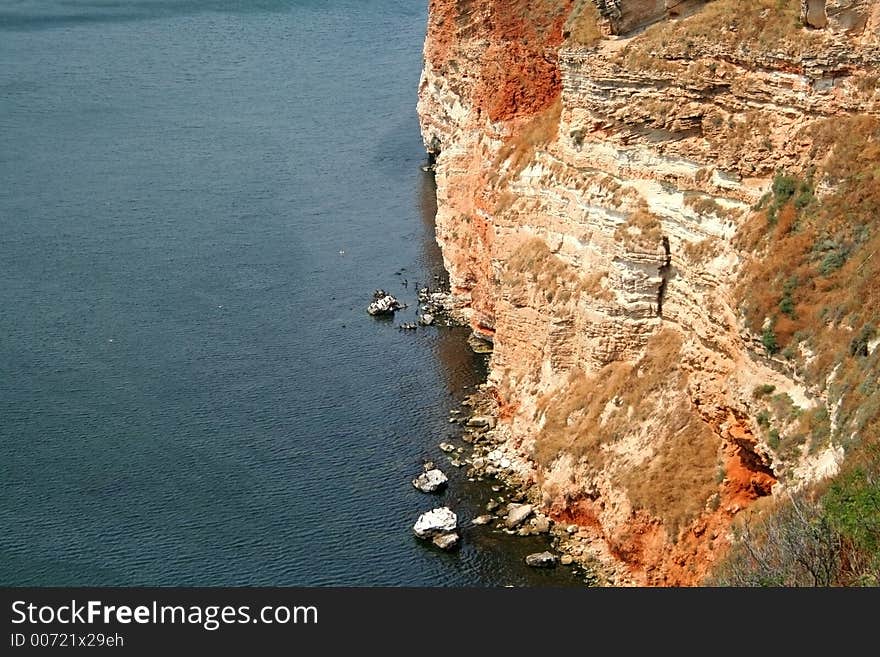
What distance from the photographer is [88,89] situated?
133 meters

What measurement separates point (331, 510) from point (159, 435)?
1242cm

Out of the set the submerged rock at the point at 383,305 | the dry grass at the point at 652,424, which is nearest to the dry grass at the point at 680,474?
the dry grass at the point at 652,424

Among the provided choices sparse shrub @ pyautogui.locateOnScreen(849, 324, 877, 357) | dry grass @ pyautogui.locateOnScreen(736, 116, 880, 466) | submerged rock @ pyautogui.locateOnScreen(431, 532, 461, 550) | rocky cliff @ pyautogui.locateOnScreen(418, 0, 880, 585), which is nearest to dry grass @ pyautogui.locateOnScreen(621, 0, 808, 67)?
rocky cliff @ pyautogui.locateOnScreen(418, 0, 880, 585)

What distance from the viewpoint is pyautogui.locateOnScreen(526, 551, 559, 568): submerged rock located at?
57.1 m

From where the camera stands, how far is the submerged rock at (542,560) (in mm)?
57125

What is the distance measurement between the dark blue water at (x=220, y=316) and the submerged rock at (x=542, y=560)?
56 cm

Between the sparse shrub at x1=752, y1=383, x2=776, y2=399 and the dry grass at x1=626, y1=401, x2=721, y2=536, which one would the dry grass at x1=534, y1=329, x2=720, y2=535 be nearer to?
the dry grass at x1=626, y1=401, x2=721, y2=536

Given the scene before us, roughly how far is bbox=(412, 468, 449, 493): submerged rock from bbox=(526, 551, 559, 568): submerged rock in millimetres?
7360

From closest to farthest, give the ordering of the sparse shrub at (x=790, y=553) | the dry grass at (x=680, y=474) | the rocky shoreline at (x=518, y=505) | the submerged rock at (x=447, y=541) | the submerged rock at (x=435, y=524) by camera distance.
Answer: the sparse shrub at (x=790, y=553)
the dry grass at (x=680, y=474)
the rocky shoreline at (x=518, y=505)
the submerged rock at (x=447, y=541)
the submerged rock at (x=435, y=524)

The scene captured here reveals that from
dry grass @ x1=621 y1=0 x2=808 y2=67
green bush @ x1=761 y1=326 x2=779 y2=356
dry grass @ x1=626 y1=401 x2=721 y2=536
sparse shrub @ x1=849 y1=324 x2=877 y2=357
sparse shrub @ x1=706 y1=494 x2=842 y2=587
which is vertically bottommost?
→ dry grass @ x1=626 y1=401 x2=721 y2=536

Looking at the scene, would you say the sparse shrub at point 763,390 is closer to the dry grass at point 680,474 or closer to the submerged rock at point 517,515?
the dry grass at point 680,474

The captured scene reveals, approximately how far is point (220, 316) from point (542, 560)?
3523cm

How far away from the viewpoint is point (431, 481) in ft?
209

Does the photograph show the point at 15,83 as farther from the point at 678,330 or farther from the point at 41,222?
the point at 678,330
